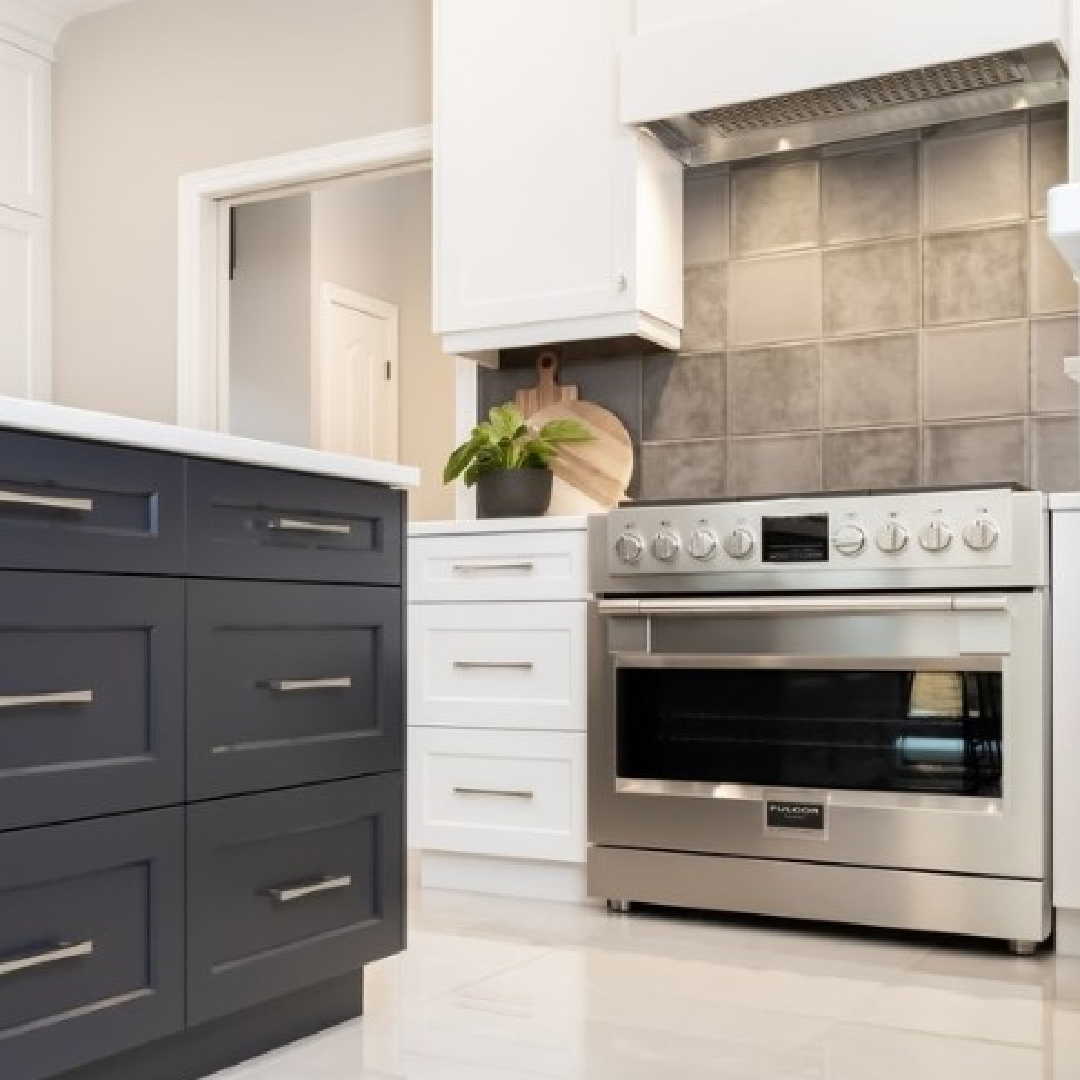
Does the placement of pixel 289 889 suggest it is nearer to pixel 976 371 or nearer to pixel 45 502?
pixel 45 502

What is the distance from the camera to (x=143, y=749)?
5.97ft

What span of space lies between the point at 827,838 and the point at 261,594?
142cm

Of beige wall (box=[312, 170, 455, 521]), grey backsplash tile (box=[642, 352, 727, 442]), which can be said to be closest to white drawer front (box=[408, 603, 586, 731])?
grey backsplash tile (box=[642, 352, 727, 442])

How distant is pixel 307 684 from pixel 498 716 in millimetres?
1258

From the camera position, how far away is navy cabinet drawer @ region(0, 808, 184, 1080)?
Answer: 163cm

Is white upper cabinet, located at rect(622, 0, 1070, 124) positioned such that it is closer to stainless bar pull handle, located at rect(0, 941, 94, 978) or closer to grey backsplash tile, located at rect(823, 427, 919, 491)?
grey backsplash tile, located at rect(823, 427, 919, 491)

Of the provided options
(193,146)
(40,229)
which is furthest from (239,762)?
(40,229)

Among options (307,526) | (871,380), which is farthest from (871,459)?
(307,526)

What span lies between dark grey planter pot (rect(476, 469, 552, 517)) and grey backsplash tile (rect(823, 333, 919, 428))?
2.39ft

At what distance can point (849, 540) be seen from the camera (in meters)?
2.92

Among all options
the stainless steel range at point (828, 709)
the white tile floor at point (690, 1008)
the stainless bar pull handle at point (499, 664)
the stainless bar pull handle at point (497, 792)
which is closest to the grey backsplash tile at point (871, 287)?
the stainless steel range at point (828, 709)

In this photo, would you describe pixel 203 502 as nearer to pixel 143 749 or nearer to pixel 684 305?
pixel 143 749

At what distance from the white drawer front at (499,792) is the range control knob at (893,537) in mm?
814

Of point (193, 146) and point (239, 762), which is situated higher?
point (193, 146)
